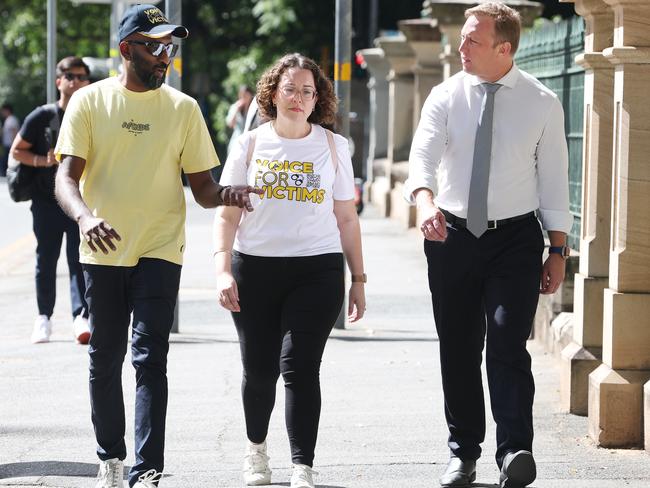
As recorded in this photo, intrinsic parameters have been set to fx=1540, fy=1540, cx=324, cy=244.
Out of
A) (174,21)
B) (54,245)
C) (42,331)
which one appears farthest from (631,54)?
(42,331)

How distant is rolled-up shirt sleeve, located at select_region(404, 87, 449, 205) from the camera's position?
18.8 ft

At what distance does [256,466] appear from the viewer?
5.90 m

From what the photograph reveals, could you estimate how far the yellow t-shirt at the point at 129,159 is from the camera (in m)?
5.47

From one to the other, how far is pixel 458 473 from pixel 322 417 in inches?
61.2

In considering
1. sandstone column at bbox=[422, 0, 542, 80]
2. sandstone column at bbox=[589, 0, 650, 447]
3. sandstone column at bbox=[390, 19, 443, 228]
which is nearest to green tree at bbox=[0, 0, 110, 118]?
sandstone column at bbox=[390, 19, 443, 228]

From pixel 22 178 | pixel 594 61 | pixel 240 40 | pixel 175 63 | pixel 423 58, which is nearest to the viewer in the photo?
pixel 594 61

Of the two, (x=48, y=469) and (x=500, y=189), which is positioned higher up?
(x=500, y=189)

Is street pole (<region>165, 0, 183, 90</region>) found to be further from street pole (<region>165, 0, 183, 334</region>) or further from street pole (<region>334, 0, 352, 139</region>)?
street pole (<region>334, 0, 352, 139</region>)

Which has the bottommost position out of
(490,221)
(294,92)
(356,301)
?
(356,301)

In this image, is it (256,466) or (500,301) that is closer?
(500,301)

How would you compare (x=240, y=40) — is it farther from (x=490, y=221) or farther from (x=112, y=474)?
(x=112, y=474)

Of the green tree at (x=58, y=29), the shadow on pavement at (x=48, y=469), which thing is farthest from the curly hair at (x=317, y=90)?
the green tree at (x=58, y=29)

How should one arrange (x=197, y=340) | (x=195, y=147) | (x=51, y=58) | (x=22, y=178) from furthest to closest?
(x=51, y=58), (x=197, y=340), (x=22, y=178), (x=195, y=147)

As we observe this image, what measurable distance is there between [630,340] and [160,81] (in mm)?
2374
